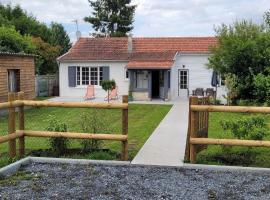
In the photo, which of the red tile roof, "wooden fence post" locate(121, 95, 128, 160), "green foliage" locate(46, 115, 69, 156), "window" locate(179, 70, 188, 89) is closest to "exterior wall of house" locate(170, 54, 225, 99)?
"window" locate(179, 70, 188, 89)

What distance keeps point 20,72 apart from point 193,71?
42.8 feet

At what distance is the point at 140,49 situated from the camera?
105 feet

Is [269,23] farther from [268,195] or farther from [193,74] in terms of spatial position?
[268,195]

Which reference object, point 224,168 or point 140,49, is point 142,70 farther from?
point 224,168

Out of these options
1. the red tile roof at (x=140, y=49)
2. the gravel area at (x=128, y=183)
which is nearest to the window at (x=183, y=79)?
the red tile roof at (x=140, y=49)

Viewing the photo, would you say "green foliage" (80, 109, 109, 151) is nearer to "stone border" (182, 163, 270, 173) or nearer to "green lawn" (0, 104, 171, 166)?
"green lawn" (0, 104, 171, 166)

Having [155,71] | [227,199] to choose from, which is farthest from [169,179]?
[155,71]

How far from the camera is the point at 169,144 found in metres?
10.5

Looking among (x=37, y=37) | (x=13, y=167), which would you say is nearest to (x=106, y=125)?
(x=13, y=167)

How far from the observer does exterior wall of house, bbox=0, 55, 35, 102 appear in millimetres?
19422

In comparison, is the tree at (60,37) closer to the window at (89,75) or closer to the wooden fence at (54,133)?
the window at (89,75)

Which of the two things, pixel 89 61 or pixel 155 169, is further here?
pixel 89 61

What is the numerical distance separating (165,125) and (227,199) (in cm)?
846

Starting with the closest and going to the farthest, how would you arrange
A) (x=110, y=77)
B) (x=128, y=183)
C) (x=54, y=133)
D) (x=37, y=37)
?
(x=128, y=183) < (x=54, y=133) < (x=110, y=77) < (x=37, y=37)
